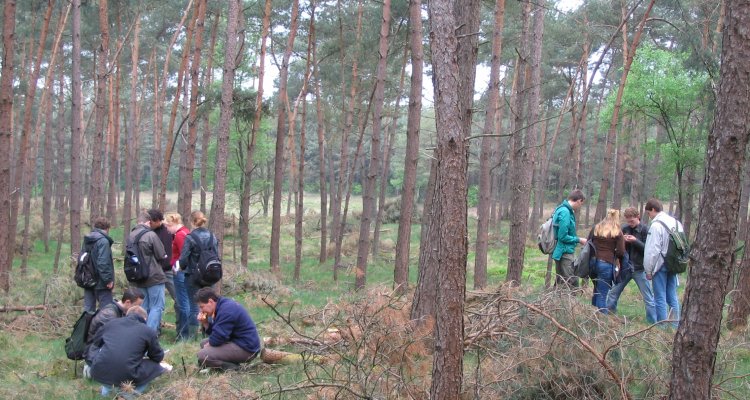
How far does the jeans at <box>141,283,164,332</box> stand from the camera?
8.08 metres

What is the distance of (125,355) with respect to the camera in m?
6.00

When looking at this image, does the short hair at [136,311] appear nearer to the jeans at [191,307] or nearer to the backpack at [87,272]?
the backpack at [87,272]

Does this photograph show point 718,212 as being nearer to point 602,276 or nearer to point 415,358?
point 415,358

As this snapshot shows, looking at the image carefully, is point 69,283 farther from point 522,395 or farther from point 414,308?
point 522,395

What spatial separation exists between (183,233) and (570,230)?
5.69 m

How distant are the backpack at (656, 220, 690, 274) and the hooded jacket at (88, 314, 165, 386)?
631cm

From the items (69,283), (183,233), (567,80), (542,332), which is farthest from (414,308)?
(567,80)

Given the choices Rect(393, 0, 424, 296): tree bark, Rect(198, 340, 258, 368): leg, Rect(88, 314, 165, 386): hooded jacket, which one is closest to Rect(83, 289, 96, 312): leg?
Rect(88, 314, 165, 386): hooded jacket

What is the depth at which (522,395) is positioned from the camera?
509cm

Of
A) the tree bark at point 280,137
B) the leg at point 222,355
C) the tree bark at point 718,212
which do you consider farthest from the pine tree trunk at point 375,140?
the tree bark at point 718,212

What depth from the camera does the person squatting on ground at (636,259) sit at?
825 cm

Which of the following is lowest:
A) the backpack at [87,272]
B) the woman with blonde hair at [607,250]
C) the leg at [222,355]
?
the leg at [222,355]

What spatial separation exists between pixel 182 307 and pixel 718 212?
714cm

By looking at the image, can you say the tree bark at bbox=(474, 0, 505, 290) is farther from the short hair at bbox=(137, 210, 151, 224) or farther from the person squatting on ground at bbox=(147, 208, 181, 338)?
the short hair at bbox=(137, 210, 151, 224)
